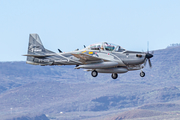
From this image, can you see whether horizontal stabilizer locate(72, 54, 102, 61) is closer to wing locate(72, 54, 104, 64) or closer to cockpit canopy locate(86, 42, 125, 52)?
wing locate(72, 54, 104, 64)

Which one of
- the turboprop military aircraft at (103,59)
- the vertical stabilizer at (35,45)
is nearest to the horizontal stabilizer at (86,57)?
the turboprop military aircraft at (103,59)

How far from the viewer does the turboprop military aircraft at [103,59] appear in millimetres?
74812

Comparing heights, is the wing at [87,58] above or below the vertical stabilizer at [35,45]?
below

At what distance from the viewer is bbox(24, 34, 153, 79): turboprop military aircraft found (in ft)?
245

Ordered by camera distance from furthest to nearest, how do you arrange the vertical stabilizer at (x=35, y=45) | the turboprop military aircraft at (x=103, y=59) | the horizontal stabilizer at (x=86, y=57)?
the vertical stabilizer at (x=35, y=45)
the horizontal stabilizer at (x=86, y=57)
the turboprop military aircraft at (x=103, y=59)

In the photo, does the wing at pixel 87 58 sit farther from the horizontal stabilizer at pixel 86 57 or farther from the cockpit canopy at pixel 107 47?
the cockpit canopy at pixel 107 47

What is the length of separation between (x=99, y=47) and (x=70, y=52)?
5725 millimetres

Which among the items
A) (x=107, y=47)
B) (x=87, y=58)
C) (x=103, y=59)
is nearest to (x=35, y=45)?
(x=87, y=58)

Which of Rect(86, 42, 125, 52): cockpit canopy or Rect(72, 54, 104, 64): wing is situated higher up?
Rect(86, 42, 125, 52): cockpit canopy

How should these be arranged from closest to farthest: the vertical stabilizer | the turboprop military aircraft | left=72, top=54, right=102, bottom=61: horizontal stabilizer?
the turboprop military aircraft → left=72, top=54, right=102, bottom=61: horizontal stabilizer → the vertical stabilizer

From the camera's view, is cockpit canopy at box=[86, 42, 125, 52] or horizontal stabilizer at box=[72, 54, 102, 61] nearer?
horizontal stabilizer at box=[72, 54, 102, 61]

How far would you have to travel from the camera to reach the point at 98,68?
75625mm

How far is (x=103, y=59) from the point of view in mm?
75750

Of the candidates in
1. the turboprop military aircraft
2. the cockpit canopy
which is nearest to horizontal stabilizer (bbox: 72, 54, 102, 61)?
the turboprop military aircraft
